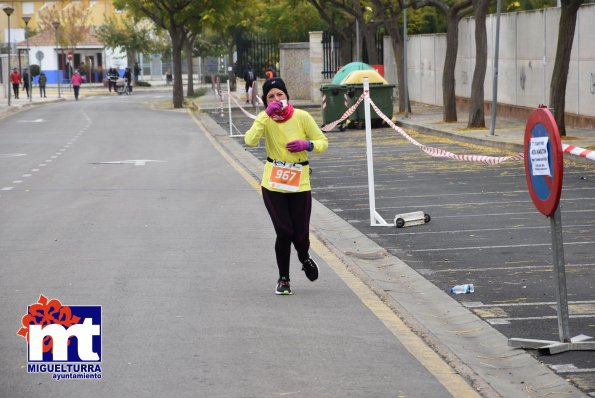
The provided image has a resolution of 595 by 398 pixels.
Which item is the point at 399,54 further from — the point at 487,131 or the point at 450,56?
the point at 487,131

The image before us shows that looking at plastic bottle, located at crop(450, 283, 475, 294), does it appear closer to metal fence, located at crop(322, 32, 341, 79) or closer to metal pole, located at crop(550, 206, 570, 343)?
metal pole, located at crop(550, 206, 570, 343)

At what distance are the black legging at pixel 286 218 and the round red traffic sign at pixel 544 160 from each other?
7.85 feet

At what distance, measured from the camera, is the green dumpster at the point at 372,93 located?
35344mm

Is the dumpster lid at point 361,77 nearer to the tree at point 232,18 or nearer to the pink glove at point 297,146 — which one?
the tree at point 232,18

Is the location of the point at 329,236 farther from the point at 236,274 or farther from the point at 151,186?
the point at 151,186

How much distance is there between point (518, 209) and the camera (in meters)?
15.2

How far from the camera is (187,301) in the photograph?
9.57 metres

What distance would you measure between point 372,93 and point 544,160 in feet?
90.6

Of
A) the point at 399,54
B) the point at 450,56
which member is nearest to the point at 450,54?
the point at 450,56

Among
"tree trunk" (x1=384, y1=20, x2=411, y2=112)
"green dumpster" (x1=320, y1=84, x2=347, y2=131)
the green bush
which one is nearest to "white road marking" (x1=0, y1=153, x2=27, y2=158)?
"green dumpster" (x1=320, y1=84, x2=347, y2=131)

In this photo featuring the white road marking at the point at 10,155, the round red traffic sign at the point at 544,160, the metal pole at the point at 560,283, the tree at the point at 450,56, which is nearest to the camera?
the round red traffic sign at the point at 544,160

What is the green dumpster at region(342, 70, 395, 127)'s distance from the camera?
35.3 meters

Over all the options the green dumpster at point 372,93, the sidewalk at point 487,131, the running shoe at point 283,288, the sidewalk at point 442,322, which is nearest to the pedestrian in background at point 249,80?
the sidewalk at point 487,131

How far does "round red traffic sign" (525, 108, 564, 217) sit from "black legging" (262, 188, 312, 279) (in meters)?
2.39
